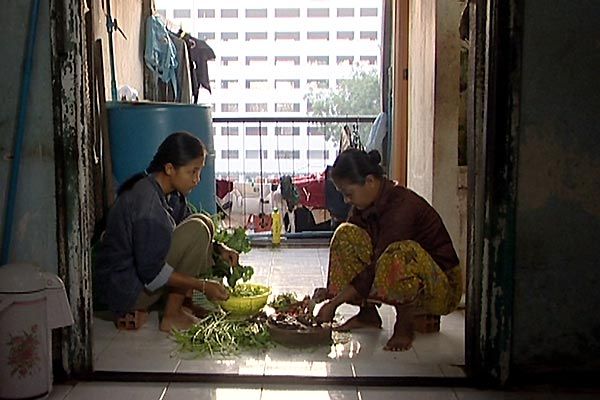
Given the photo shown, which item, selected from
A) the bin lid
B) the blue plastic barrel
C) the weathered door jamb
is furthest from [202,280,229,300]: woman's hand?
the weathered door jamb

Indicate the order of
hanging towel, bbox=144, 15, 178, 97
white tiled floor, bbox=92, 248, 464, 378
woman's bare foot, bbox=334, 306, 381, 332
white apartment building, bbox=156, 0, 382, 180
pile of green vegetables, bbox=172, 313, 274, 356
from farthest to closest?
white apartment building, bbox=156, 0, 382, 180 → hanging towel, bbox=144, 15, 178, 97 → woman's bare foot, bbox=334, 306, 381, 332 → pile of green vegetables, bbox=172, 313, 274, 356 → white tiled floor, bbox=92, 248, 464, 378

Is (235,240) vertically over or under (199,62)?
under

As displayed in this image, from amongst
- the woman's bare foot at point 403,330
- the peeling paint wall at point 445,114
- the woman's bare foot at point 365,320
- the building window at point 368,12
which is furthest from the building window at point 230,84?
the woman's bare foot at point 403,330

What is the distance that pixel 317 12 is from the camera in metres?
7.20

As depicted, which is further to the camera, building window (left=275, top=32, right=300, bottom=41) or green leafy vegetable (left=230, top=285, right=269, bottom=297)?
building window (left=275, top=32, right=300, bottom=41)

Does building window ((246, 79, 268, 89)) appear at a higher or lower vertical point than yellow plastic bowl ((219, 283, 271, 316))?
higher

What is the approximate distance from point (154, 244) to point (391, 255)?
1027mm

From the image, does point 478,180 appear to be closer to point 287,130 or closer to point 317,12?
point 287,130

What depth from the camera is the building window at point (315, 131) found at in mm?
6657

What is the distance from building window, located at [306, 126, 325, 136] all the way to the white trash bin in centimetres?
450

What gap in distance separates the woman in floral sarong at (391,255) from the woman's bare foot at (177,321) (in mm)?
632

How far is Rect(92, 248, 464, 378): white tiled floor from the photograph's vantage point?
260 centimetres

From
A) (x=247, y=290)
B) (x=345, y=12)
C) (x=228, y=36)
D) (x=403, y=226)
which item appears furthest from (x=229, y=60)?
(x=403, y=226)

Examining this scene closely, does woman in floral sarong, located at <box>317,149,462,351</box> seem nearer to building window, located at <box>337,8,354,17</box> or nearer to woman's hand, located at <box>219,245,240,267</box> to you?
woman's hand, located at <box>219,245,240,267</box>
